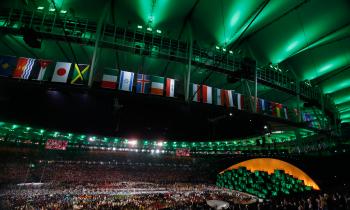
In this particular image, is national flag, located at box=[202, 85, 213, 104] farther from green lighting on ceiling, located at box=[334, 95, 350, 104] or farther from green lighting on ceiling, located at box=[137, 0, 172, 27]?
green lighting on ceiling, located at box=[334, 95, 350, 104]

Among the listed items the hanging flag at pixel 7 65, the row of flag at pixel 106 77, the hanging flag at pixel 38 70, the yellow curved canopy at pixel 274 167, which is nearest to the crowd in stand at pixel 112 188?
the yellow curved canopy at pixel 274 167

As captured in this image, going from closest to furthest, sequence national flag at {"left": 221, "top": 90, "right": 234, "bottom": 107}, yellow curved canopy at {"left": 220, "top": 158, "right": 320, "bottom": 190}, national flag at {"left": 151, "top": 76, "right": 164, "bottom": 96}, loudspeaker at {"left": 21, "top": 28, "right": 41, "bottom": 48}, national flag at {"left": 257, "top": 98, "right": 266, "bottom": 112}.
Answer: loudspeaker at {"left": 21, "top": 28, "right": 41, "bottom": 48} → national flag at {"left": 151, "top": 76, "right": 164, "bottom": 96} → national flag at {"left": 221, "top": 90, "right": 234, "bottom": 107} → national flag at {"left": 257, "top": 98, "right": 266, "bottom": 112} → yellow curved canopy at {"left": 220, "top": 158, "right": 320, "bottom": 190}

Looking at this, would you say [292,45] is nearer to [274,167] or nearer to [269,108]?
[269,108]

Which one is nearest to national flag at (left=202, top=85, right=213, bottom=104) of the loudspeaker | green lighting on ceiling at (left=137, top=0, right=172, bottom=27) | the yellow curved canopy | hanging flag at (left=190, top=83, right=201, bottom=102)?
hanging flag at (left=190, top=83, right=201, bottom=102)

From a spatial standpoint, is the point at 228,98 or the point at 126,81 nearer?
the point at 126,81

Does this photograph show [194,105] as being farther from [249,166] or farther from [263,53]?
[249,166]

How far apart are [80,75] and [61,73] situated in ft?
4.37

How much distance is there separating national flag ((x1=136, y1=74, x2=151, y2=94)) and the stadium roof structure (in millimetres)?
2047

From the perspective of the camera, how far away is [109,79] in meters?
13.2

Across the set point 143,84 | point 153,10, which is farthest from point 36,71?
point 153,10

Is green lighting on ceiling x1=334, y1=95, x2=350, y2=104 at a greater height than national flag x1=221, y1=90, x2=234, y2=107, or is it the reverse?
green lighting on ceiling x1=334, y1=95, x2=350, y2=104

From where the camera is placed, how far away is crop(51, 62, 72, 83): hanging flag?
1258 cm

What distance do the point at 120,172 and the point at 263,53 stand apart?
1517 inches

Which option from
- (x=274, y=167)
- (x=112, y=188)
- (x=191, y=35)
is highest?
(x=191, y=35)
